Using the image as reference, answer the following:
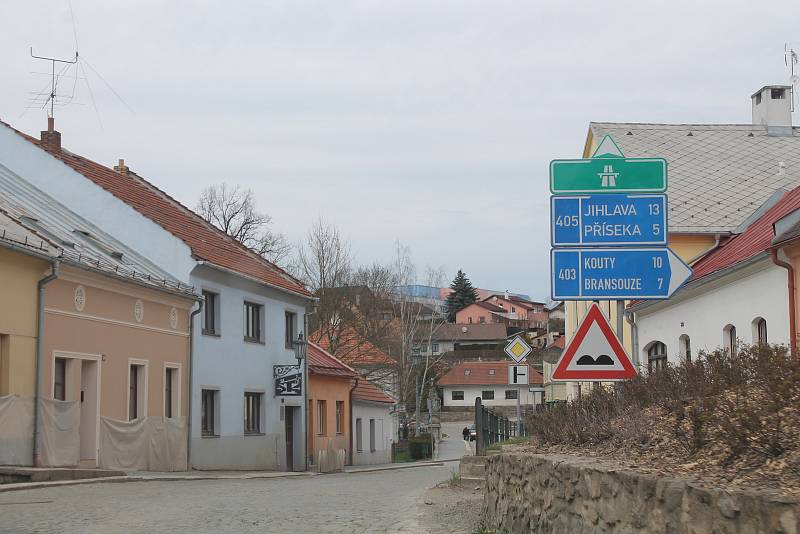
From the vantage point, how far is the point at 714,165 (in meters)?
32.4

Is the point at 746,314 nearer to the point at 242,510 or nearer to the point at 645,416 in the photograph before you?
the point at 242,510

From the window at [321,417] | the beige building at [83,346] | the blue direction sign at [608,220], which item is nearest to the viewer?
the blue direction sign at [608,220]

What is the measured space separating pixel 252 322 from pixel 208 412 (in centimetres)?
454

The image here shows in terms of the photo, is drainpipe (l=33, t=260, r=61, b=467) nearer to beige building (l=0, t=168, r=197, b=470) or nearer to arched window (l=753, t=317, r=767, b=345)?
beige building (l=0, t=168, r=197, b=470)

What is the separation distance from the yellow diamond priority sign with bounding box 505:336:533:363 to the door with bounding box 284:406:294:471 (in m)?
14.5

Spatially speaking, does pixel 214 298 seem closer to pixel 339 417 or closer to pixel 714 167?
pixel 339 417

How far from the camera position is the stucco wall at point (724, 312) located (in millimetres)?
19391

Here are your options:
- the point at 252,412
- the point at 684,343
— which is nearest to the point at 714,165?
the point at 684,343

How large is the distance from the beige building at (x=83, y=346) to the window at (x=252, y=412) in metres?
4.82

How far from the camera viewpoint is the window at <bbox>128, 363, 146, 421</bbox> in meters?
25.5

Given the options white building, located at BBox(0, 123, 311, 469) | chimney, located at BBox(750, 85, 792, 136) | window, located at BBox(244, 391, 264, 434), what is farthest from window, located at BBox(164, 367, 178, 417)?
chimney, located at BBox(750, 85, 792, 136)

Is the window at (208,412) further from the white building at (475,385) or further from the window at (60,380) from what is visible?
the white building at (475,385)

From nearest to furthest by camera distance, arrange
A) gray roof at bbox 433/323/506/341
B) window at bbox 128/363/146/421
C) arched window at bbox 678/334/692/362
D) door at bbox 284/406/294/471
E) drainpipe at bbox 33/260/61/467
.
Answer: drainpipe at bbox 33/260/61/467
arched window at bbox 678/334/692/362
window at bbox 128/363/146/421
door at bbox 284/406/294/471
gray roof at bbox 433/323/506/341

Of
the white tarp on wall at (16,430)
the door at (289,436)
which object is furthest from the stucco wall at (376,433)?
the white tarp on wall at (16,430)
